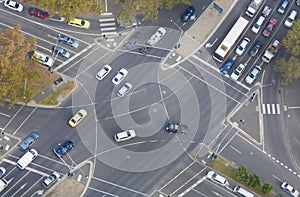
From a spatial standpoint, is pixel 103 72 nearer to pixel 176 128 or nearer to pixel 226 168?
pixel 176 128

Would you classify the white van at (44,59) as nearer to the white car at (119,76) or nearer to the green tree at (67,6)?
the green tree at (67,6)

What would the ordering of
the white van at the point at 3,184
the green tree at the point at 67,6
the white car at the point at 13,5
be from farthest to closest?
the white car at the point at 13,5 → the green tree at the point at 67,6 → the white van at the point at 3,184

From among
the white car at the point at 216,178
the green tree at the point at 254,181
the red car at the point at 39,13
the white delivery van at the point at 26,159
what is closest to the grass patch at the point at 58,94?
the white delivery van at the point at 26,159

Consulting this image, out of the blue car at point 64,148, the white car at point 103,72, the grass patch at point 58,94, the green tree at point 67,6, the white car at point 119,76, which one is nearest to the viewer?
the blue car at point 64,148

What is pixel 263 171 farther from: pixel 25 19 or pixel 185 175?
pixel 25 19

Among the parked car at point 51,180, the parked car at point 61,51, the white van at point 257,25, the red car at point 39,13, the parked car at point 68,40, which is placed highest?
the white van at point 257,25

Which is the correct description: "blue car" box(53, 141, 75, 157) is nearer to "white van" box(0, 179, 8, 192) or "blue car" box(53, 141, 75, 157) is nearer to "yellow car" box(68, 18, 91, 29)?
"white van" box(0, 179, 8, 192)

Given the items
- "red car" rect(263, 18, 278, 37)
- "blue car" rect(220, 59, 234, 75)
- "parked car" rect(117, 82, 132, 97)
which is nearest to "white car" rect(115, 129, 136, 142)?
"parked car" rect(117, 82, 132, 97)
